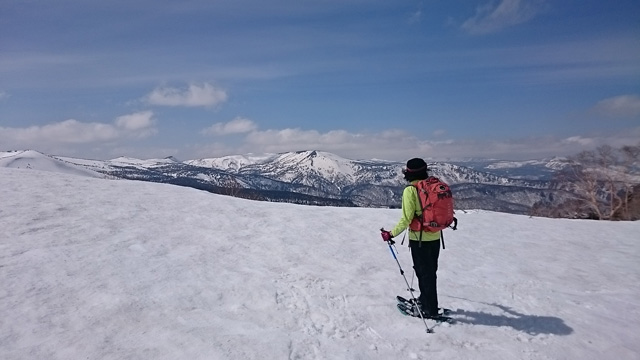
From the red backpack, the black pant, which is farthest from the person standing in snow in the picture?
the red backpack

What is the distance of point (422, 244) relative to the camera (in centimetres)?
764

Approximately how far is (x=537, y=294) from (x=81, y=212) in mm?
13659

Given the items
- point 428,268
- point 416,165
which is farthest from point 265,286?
point 416,165

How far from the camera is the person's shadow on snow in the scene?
7422 mm

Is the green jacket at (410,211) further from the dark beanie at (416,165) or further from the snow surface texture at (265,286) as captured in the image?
the snow surface texture at (265,286)

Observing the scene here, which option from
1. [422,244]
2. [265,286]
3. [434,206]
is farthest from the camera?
[265,286]

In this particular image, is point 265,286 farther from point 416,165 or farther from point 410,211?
point 416,165

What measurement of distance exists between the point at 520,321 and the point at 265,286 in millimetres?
5532

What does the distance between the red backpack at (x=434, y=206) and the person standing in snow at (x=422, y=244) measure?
105 millimetres

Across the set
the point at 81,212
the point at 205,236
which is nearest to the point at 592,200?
the point at 205,236

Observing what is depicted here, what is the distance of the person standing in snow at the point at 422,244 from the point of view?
24.6ft

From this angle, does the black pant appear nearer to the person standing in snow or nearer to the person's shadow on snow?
the person standing in snow

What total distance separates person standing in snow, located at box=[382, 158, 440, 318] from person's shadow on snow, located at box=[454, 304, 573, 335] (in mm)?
794

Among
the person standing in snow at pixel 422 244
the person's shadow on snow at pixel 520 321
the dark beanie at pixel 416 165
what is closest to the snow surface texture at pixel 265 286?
the person's shadow on snow at pixel 520 321
